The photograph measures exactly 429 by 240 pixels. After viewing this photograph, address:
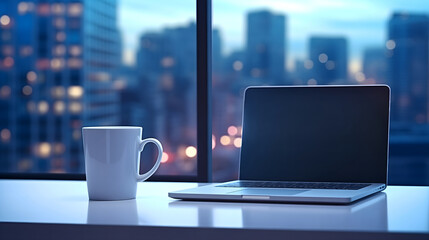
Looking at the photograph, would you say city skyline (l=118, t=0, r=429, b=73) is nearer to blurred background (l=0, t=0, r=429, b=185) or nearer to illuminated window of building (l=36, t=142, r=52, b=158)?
blurred background (l=0, t=0, r=429, b=185)

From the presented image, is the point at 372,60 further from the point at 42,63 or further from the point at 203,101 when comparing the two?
the point at 42,63

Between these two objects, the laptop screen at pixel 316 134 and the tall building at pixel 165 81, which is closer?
the laptop screen at pixel 316 134

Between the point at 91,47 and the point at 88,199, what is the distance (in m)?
15.9

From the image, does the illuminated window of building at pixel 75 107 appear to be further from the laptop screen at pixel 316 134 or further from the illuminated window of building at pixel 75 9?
the laptop screen at pixel 316 134

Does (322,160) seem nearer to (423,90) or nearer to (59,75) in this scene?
(423,90)

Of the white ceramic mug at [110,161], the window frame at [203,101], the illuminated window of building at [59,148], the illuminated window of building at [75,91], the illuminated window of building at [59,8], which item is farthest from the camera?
the illuminated window of building at [59,148]

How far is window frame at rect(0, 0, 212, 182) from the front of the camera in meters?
1.70

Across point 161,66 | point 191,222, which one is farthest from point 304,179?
point 161,66

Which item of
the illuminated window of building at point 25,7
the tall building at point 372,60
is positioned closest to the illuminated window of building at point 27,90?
the illuminated window of building at point 25,7

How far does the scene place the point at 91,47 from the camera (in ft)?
54.5

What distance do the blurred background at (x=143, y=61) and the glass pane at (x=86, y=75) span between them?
3 centimetres

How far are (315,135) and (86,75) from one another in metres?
15.9

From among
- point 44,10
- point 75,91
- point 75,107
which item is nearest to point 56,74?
point 75,91

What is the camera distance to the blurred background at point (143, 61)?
24.7 feet
